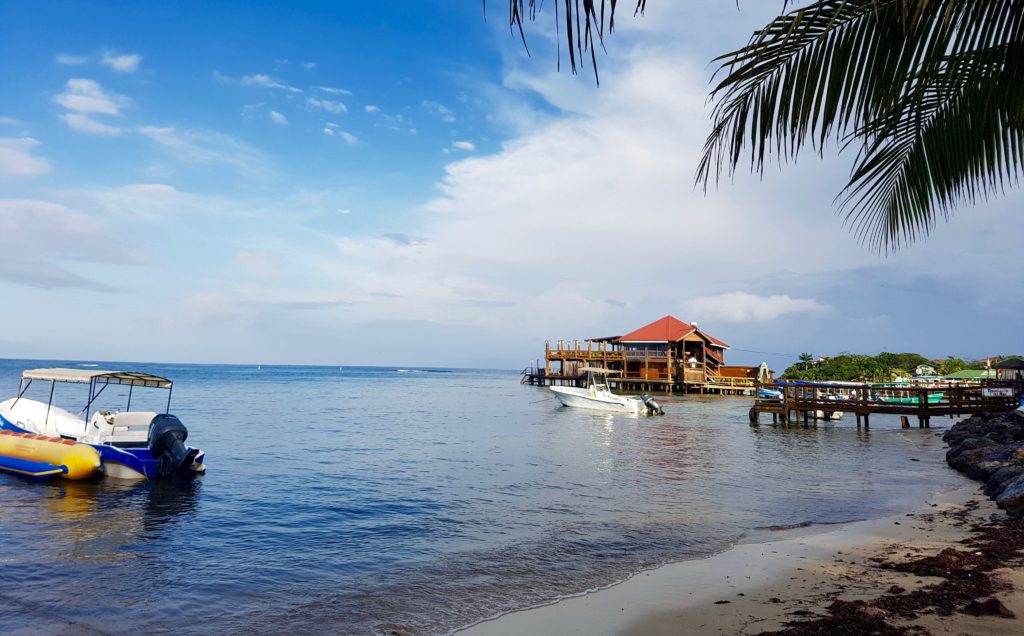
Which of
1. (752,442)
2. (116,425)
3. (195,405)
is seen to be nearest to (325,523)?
(116,425)

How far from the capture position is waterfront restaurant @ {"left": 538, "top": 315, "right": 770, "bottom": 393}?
194ft

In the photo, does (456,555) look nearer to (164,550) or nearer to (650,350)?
(164,550)

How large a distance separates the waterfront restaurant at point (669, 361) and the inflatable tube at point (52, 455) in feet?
162

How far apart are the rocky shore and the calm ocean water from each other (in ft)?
3.04

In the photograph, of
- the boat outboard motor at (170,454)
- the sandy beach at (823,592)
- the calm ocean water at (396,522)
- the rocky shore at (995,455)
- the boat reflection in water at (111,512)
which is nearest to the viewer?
the sandy beach at (823,592)

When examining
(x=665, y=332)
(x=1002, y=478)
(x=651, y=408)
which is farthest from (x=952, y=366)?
(x=1002, y=478)

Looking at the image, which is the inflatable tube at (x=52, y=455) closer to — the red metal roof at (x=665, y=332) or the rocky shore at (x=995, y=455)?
the rocky shore at (x=995, y=455)

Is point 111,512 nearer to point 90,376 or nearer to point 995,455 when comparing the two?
point 90,376

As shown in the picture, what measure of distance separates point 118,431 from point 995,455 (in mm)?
23133

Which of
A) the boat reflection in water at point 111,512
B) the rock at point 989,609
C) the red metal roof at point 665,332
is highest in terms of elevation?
the red metal roof at point 665,332

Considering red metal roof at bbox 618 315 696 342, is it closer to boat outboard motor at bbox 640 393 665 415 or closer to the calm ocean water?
boat outboard motor at bbox 640 393 665 415

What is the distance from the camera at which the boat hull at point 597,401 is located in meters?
39.5

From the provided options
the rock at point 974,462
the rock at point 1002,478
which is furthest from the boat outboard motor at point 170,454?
the rock at point 974,462

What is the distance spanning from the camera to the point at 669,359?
196 ft
